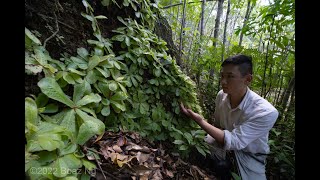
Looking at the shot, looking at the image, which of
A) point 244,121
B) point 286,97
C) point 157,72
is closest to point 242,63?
point 244,121

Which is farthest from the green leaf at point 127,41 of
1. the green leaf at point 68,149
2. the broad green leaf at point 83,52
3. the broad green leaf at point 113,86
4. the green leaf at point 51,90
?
the green leaf at point 68,149

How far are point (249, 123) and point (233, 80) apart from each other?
0.52m

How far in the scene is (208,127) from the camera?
2543mm

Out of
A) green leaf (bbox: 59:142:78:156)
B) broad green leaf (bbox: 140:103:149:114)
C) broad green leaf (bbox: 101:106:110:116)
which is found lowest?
broad green leaf (bbox: 140:103:149:114)

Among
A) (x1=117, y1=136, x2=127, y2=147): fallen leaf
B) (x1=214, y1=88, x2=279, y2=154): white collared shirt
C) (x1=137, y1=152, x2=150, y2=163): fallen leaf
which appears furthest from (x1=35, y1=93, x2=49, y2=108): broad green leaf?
(x1=214, y1=88, x2=279, y2=154): white collared shirt

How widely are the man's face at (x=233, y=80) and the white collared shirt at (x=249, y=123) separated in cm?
15

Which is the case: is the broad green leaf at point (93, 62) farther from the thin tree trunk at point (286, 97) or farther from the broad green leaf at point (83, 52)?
the thin tree trunk at point (286, 97)

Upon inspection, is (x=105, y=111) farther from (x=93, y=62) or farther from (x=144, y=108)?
(x=144, y=108)

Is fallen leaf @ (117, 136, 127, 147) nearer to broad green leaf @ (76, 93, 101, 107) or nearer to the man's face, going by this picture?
broad green leaf @ (76, 93, 101, 107)

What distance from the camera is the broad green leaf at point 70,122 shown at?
1.34 m

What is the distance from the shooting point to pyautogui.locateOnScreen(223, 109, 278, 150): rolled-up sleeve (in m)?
2.46
